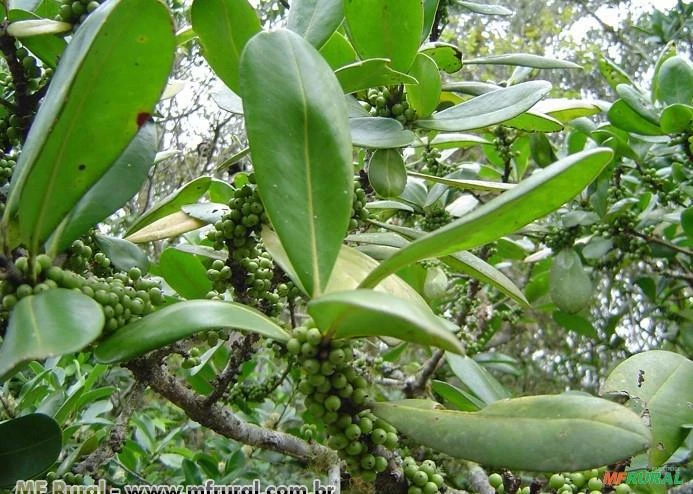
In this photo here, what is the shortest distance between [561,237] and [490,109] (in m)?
1.07

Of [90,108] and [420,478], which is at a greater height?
[90,108]

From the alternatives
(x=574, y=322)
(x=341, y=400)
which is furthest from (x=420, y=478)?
(x=574, y=322)

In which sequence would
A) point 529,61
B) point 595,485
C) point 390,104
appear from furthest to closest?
point 529,61
point 390,104
point 595,485

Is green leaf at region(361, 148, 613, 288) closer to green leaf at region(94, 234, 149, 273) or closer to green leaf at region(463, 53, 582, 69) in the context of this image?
green leaf at region(94, 234, 149, 273)

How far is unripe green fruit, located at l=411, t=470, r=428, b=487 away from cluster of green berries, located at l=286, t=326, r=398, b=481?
8 centimetres

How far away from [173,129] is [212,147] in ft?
1.67

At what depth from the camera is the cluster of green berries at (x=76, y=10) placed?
3.44ft

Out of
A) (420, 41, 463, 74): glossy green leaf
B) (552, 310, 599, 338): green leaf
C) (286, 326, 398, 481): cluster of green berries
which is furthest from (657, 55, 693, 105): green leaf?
(286, 326, 398, 481): cluster of green berries

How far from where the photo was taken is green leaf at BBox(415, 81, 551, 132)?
1107 millimetres

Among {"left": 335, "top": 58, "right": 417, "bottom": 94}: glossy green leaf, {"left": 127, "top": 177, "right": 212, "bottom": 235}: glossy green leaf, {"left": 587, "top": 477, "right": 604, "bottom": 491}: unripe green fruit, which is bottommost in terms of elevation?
{"left": 587, "top": 477, "right": 604, "bottom": 491}: unripe green fruit

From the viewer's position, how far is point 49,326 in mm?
666

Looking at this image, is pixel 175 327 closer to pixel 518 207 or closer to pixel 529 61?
pixel 518 207

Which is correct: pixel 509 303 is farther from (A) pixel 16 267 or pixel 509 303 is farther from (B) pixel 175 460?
(A) pixel 16 267

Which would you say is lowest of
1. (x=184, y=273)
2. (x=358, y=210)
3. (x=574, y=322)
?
(x=574, y=322)
